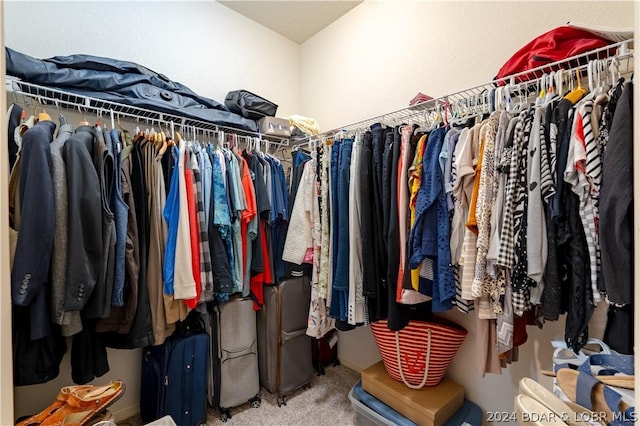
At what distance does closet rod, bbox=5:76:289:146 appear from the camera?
129 centimetres

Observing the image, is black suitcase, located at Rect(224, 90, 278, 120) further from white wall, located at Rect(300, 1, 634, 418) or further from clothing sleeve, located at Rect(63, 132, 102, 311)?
clothing sleeve, located at Rect(63, 132, 102, 311)

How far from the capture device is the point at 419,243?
1.18 metres

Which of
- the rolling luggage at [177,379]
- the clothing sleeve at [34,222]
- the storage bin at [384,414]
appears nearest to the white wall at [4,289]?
the clothing sleeve at [34,222]

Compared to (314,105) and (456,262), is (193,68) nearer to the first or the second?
(314,105)

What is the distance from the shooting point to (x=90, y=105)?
4.83 feet

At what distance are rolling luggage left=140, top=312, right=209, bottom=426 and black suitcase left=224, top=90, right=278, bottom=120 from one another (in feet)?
4.73

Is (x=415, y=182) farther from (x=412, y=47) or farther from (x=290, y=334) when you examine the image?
(x=290, y=334)

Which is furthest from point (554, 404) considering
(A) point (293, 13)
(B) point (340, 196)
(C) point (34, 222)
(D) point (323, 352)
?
(A) point (293, 13)

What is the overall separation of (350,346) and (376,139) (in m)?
1.65

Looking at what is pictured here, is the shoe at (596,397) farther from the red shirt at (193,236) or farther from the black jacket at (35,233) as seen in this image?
the black jacket at (35,233)

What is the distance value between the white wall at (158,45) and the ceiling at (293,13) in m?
0.08

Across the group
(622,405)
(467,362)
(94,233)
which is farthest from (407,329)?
(94,233)

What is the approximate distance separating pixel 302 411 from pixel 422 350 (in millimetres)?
842

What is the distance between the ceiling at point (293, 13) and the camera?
7.23 feet
